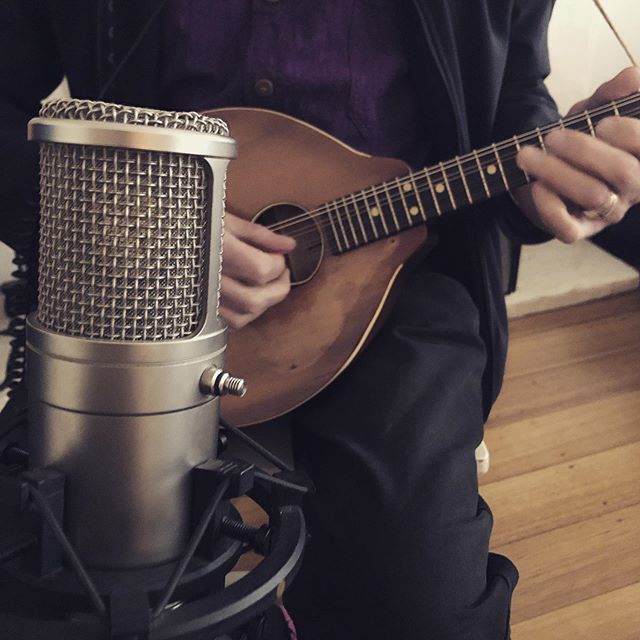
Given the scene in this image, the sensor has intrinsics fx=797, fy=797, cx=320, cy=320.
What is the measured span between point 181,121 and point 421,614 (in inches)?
20.2

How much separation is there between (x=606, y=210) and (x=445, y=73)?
24 centimetres

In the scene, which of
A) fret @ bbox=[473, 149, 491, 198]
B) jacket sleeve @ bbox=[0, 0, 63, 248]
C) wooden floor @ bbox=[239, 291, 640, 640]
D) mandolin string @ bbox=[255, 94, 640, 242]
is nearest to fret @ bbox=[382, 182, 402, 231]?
mandolin string @ bbox=[255, 94, 640, 242]

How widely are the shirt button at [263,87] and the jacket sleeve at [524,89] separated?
0.31 metres

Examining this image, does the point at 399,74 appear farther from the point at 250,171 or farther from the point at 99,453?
the point at 99,453

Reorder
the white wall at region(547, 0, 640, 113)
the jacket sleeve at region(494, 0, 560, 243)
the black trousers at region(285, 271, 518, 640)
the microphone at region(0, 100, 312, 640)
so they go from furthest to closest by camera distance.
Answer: the white wall at region(547, 0, 640, 113) < the jacket sleeve at region(494, 0, 560, 243) < the black trousers at region(285, 271, 518, 640) < the microphone at region(0, 100, 312, 640)

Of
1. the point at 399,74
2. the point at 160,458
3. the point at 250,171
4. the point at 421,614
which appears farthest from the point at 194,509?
the point at 399,74

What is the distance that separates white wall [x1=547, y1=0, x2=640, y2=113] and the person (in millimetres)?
1155

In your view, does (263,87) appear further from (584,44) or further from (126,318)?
(584,44)

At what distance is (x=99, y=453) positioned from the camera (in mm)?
454

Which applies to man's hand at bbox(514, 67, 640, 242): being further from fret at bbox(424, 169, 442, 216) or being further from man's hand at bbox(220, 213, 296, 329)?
man's hand at bbox(220, 213, 296, 329)

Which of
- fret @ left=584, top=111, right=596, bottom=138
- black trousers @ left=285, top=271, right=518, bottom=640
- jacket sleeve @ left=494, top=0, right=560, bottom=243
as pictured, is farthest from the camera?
jacket sleeve @ left=494, top=0, right=560, bottom=243

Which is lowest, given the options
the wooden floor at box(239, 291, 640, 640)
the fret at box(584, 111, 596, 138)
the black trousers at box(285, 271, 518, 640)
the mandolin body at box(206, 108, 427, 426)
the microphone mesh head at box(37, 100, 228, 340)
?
the wooden floor at box(239, 291, 640, 640)

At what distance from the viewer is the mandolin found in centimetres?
88

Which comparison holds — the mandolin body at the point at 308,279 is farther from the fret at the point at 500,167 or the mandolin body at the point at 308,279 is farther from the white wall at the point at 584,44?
the white wall at the point at 584,44
